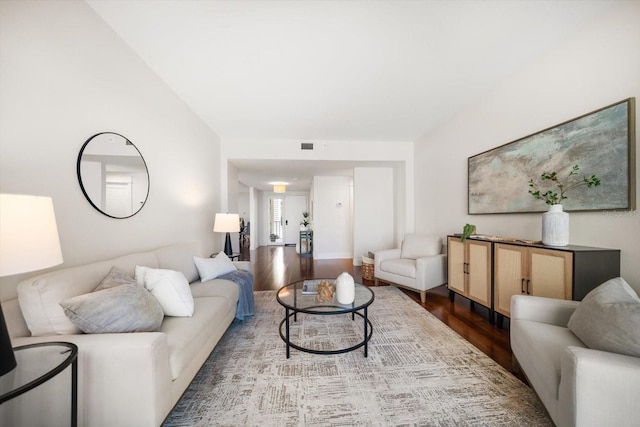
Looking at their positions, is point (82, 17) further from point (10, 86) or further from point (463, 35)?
point (463, 35)

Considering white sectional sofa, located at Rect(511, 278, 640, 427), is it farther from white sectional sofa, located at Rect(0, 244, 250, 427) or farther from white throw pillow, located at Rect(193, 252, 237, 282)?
white throw pillow, located at Rect(193, 252, 237, 282)

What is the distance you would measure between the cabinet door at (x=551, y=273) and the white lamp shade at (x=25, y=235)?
298 centimetres

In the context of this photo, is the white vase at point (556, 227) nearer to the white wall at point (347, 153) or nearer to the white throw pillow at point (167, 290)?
the white wall at point (347, 153)

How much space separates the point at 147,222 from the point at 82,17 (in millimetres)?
1623

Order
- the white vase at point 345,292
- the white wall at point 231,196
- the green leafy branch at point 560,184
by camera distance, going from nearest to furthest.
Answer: the green leafy branch at point 560,184
the white vase at point 345,292
the white wall at point 231,196

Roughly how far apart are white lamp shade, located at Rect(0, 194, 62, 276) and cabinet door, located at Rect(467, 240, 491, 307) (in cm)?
318

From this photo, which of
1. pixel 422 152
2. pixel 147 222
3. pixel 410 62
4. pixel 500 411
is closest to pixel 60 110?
pixel 147 222

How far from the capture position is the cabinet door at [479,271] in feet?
7.77

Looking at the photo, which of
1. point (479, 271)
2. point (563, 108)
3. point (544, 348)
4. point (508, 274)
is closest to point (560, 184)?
point (563, 108)

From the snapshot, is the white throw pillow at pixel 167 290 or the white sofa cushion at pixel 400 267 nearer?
the white throw pillow at pixel 167 290

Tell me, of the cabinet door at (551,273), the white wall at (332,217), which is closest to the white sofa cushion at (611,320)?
the cabinet door at (551,273)

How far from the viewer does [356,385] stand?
1557 mm

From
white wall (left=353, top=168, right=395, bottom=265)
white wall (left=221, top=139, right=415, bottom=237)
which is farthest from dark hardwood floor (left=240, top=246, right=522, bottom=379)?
white wall (left=221, top=139, right=415, bottom=237)

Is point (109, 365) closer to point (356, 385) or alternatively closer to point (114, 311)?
point (114, 311)
